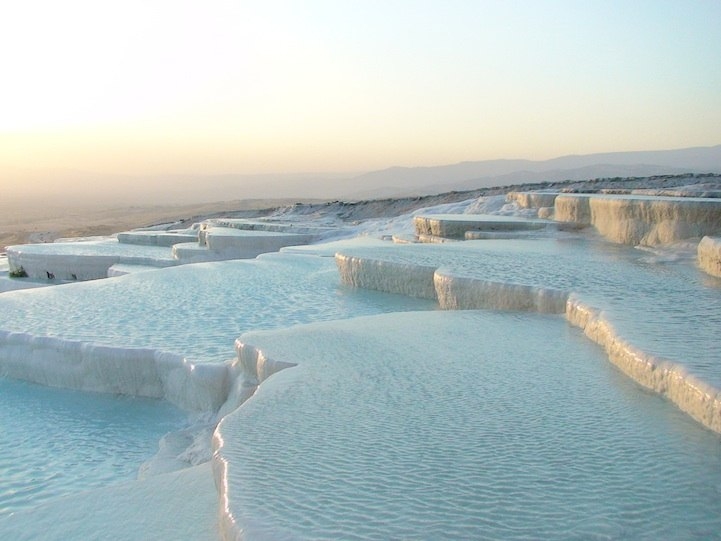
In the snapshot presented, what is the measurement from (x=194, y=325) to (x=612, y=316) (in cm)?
267

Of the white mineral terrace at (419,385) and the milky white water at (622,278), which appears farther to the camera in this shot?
the milky white water at (622,278)

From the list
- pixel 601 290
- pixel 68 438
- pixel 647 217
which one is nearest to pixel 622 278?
pixel 601 290

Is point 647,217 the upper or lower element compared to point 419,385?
upper

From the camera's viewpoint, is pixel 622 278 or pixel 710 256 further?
pixel 710 256

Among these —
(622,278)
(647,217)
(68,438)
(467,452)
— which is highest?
(647,217)

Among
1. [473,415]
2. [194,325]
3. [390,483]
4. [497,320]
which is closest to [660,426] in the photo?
[473,415]

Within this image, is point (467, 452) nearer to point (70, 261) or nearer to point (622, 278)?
point (622, 278)

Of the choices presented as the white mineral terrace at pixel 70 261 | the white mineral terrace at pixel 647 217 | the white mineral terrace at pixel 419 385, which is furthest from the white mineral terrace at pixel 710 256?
the white mineral terrace at pixel 70 261

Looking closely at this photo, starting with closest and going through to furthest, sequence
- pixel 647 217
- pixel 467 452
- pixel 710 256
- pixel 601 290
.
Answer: pixel 467 452 < pixel 601 290 < pixel 710 256 < pixel 647 217

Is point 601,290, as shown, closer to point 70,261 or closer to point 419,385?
point 419,385

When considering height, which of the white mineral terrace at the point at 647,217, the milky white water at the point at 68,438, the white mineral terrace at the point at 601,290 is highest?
the white mineral terrace at the point at 647,217

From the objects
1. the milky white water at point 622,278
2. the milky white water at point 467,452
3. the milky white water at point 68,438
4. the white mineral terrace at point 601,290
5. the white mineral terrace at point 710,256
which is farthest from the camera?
the white mineral terrace at point 710,256

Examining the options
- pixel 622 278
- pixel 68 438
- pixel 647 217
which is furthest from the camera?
pixel 647 217

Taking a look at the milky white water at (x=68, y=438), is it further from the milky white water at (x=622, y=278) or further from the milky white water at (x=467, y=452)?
the milky white water at (x=622, y=278)
